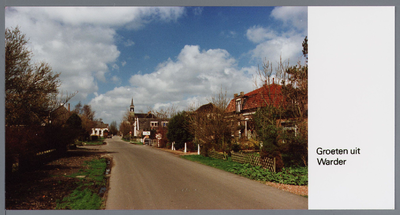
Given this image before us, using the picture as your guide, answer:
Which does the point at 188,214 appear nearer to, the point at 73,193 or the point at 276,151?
the point at 73,193

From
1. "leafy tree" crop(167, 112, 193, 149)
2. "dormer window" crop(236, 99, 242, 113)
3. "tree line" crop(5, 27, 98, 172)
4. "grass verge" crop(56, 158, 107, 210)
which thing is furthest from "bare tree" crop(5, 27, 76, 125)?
"dormer window" crop(236, 99, 242, 113)

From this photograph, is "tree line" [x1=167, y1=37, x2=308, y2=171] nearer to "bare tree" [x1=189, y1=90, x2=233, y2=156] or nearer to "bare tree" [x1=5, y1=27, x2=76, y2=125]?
"bare tree" [x1=189, y1=90, x2=233, y2=156]

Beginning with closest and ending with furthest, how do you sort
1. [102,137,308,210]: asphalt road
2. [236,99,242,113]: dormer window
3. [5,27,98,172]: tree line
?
1. [102,137,308,210]: asphalt road
2. [5,27,98,172]: tree line
3. [236,99,242,113]: dormer window

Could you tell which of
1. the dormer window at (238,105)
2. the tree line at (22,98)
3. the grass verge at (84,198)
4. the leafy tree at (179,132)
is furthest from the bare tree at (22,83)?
the dormer window at (238,105)

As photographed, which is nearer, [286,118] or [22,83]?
[22,83]

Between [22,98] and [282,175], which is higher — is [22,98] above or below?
above

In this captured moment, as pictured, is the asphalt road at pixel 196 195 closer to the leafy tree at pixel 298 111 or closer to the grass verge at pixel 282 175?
the grass verge at pixel 282 175

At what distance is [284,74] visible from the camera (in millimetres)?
12742

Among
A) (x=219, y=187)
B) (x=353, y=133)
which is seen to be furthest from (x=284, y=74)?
(x=219, y=187)

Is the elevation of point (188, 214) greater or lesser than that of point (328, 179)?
lesser

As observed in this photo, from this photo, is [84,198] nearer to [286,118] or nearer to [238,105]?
[286,118]

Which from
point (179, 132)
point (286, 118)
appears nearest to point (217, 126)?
point (286, 118)

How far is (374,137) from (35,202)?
9.69 metres

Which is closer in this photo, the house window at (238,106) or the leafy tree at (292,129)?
the leafy tree at (292,129)
